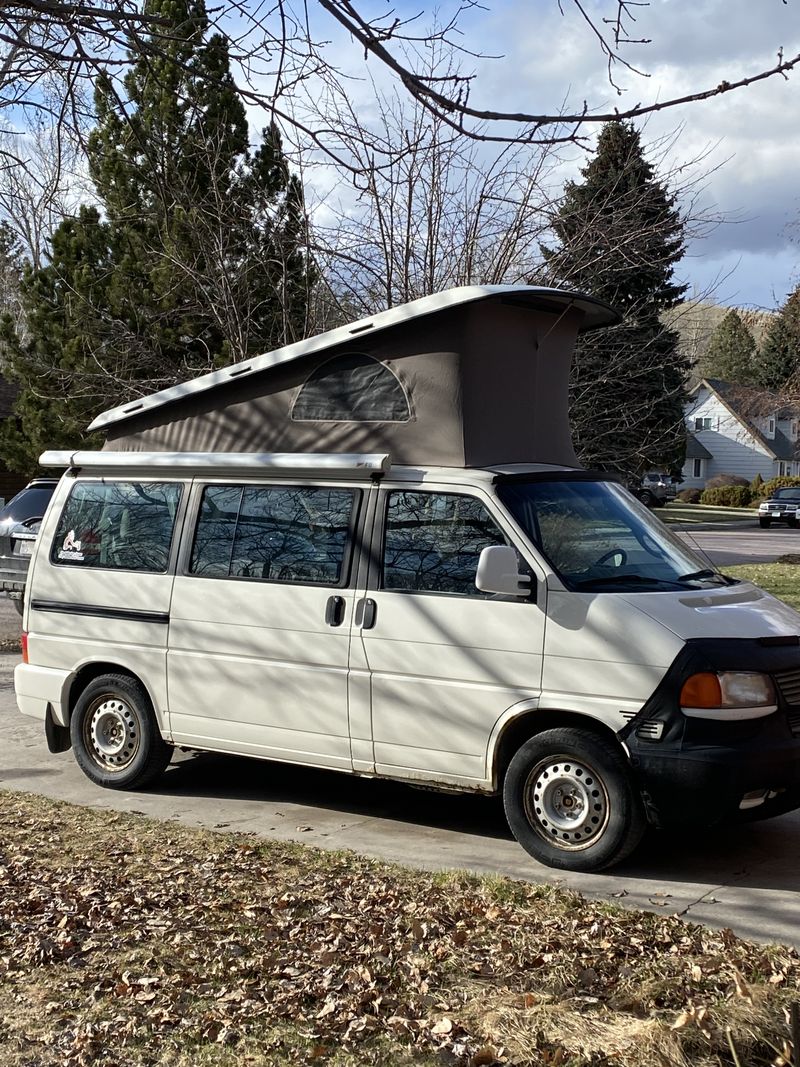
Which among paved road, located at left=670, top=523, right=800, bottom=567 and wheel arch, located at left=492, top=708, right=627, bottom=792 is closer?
wheel arch, located at left=492, top=708, right=627, bottom=792

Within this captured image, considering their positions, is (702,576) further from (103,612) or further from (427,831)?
(103,612)

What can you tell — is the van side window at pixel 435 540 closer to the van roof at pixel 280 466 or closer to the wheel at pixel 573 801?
the van roof at pixel 280 466

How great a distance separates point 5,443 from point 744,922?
2490 centimetres

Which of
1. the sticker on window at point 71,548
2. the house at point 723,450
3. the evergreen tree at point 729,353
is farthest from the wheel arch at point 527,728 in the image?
the evergreen tree at point 729,353

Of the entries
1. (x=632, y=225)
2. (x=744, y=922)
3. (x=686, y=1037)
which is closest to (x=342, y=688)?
(x=744, y=922)

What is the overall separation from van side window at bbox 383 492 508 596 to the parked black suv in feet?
33.0

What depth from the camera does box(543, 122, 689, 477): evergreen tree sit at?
13.3 metres

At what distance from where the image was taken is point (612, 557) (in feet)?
20.6

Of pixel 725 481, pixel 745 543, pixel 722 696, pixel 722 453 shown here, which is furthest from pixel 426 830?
pixel 722 453

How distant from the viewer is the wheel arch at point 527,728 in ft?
19.4

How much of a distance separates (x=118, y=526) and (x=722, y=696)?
409 centimetres

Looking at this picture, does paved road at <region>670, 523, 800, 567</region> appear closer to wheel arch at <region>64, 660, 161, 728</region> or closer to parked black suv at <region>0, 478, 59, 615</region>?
parked black suv at <region>0, 478, 59, 615</region>

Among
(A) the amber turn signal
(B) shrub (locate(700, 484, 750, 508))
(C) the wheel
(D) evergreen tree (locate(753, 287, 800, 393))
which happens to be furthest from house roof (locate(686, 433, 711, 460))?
(A) the amber turn signal

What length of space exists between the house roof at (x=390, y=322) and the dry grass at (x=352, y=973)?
2901 millimetres
